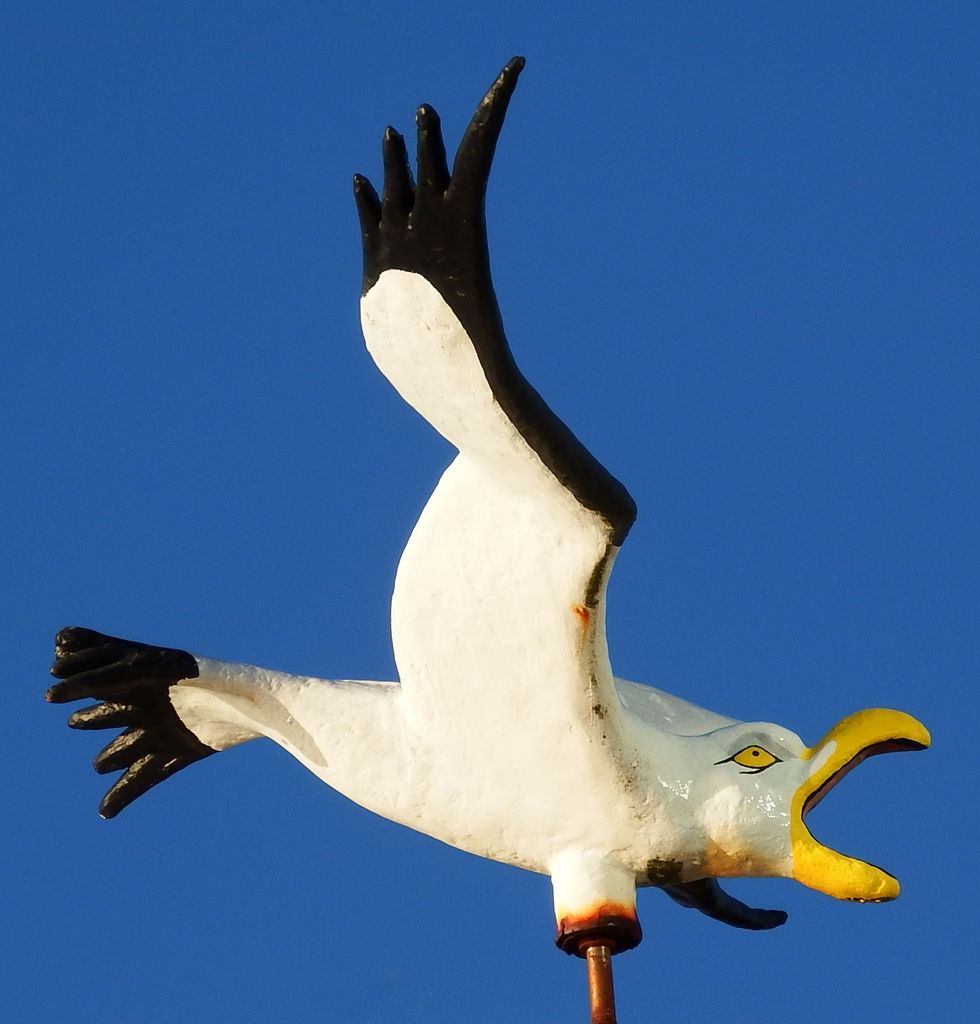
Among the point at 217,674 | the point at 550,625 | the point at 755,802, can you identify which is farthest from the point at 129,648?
the point at 755,802

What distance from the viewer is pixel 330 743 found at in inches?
272

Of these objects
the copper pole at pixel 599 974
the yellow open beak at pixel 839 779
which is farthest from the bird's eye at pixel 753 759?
the copper pole at pixel 599 974

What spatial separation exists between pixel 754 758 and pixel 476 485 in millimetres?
1237

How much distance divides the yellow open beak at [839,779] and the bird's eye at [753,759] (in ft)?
0.42

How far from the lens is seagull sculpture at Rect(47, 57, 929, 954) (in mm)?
6102

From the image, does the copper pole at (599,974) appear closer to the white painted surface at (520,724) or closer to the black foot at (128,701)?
the white painted surface at (520,724)

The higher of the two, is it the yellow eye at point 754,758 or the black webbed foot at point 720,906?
the yellow eye at point 754,758

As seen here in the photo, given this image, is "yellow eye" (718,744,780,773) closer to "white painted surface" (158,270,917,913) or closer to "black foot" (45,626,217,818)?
"white painted surface" (158,270,917,913)

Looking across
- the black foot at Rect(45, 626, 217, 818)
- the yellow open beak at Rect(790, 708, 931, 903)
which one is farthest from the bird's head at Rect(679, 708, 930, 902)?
the black foot at Rect(45, 626, 217, 818)

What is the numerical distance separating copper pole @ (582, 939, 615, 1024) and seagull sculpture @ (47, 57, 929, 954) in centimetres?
3

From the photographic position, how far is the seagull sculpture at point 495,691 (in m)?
6.10

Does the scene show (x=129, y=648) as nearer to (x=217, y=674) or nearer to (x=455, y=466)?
(x=217, y=674)

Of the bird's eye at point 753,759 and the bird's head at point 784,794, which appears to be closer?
the bird's head at point 784,794

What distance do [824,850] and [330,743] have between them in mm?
A: 1551
